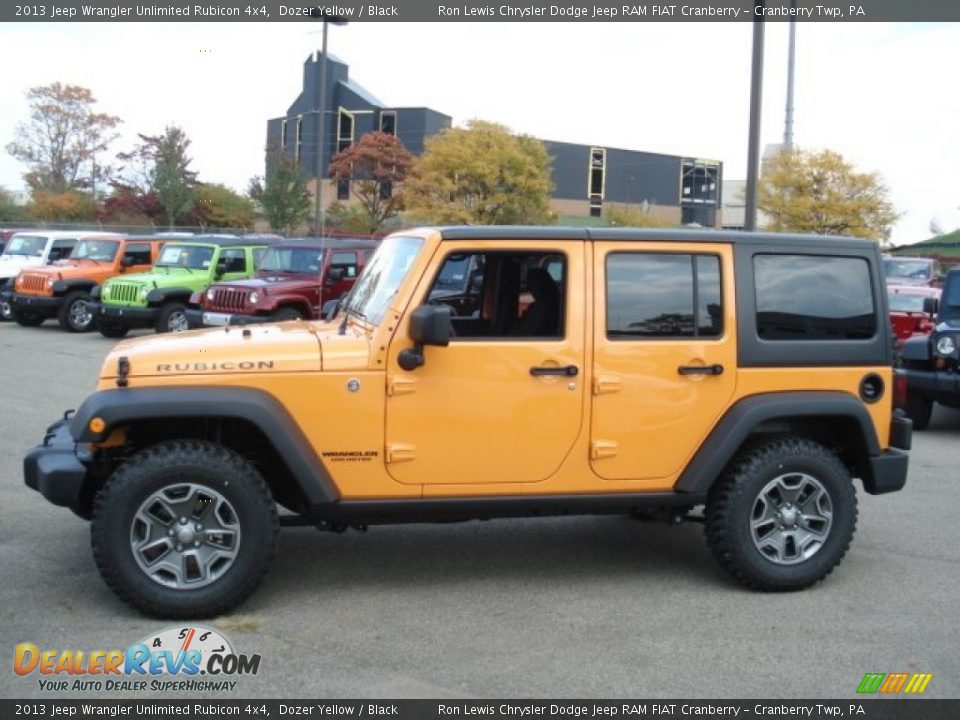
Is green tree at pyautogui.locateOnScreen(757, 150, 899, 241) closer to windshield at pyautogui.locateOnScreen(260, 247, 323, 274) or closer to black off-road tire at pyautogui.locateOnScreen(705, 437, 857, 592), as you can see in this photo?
windshield at pyautogui.locateOnScreen(260, 247, 323, 274)

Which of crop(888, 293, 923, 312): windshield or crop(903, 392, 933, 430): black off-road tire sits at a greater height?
crop(888, 293, 923, 312): windshield

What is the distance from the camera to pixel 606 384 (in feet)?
17.6

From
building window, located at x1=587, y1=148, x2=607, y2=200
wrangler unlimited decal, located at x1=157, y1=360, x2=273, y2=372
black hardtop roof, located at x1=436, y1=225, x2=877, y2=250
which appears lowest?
wrangler unlimited decal, located at x1=157, y1=360, x2=273, y2=372

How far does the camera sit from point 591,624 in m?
5.07

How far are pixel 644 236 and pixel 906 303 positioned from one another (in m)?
12.0

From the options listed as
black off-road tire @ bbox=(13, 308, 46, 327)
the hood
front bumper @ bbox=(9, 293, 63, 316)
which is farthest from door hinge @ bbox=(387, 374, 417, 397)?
black off-road tire @ bbox=(13, 308, 46, 327)

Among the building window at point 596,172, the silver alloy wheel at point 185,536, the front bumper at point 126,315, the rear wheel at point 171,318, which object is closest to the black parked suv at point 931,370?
the silver alloy wheel at point 185,536

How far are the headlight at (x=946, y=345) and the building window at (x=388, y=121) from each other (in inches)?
1930

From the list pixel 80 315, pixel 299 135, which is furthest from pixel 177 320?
pixel 299 135

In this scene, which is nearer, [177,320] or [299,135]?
[177,320]

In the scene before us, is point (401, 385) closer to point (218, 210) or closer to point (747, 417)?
point (747, 417)

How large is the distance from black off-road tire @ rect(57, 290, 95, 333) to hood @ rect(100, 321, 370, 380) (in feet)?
54.0

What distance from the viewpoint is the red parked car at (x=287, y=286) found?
637 inches

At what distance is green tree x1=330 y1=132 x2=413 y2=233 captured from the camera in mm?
43938
